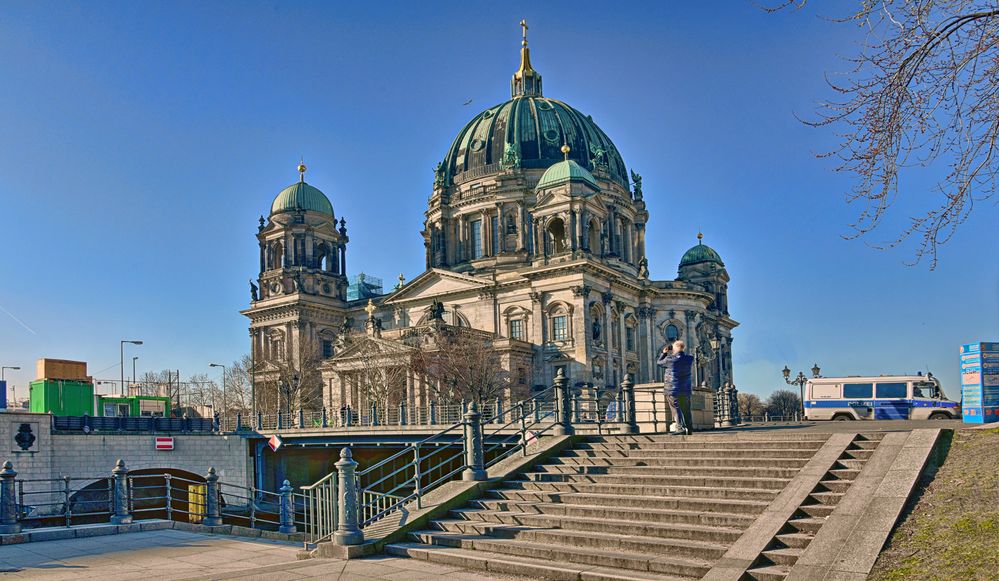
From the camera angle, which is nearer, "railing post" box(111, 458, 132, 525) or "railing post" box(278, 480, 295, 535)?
"railing post" box(111, 458, 132, 525)

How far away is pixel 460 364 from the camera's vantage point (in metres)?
56.8

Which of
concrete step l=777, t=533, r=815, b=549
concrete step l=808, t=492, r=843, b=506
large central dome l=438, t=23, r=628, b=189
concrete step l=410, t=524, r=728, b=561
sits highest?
large central dome l=438, t=23, r=628, b=189

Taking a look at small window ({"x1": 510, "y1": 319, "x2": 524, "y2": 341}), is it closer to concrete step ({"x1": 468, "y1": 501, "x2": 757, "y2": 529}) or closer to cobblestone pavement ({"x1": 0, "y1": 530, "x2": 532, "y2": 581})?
cobblestone pavement ({"x1": 0, "y1": 530, "x2": 532, "y2": 581})

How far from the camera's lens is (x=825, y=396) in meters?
47.1

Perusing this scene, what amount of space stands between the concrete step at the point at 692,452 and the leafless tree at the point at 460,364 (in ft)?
118

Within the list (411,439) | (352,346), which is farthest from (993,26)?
(352,346)

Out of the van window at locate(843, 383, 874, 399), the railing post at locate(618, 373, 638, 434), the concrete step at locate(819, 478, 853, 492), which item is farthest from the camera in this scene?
the van window at locate(843, 383, 874, 399)

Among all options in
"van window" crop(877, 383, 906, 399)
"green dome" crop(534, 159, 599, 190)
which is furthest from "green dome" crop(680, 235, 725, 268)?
"van window" crop(877, 383, 906, 399)

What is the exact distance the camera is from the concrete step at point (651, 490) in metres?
13.7

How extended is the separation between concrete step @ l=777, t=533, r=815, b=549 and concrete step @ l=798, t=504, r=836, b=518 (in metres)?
0.78

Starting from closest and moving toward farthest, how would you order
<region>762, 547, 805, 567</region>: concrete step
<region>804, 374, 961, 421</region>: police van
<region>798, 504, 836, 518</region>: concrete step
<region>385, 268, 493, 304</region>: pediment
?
<region>762, 547, 805, 567</region>: concrete step, <region>798, 504, 836, 518</region>: concrete step, <region>804, 374, 961, 421</region>: police van, <region>385, 268, 493, 304</region>: pediment

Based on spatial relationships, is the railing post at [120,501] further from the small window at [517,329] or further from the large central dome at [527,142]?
the large central dome at [527,142]

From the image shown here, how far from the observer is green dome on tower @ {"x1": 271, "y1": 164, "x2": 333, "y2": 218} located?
80.4 metres

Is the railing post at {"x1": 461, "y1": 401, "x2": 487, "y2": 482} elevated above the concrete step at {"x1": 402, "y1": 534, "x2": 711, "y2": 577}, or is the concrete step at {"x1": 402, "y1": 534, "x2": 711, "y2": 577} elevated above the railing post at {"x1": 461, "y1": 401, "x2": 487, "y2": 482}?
the railing post at {"x1": 461, "y1": 401, "x2": 487, "y2": 482}
